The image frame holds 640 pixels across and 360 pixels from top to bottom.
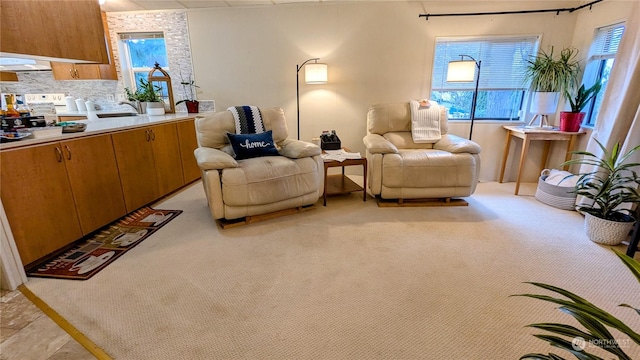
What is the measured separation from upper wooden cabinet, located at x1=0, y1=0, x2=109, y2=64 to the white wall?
1448 mm

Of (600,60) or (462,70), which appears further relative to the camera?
(462,70)

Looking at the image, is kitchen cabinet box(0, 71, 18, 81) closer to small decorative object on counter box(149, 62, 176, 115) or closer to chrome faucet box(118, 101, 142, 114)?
chrome faucet box(118, 101, 142, 114)

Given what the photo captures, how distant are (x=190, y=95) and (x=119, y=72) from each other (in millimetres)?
1024

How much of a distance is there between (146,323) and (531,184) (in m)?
4.22

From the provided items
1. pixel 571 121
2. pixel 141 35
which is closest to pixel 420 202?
pixel 571 121

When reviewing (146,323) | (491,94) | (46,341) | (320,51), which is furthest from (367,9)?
(46,341)

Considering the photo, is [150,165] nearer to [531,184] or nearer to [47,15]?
[47,15]

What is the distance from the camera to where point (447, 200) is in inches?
118

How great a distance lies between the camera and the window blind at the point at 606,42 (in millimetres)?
2875

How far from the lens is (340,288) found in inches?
69.5

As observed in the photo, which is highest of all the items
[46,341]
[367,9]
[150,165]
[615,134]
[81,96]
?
[367,9]

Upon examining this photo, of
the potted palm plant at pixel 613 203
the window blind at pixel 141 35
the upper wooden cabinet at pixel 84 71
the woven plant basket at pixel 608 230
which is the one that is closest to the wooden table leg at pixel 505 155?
the potted palm plant at pixel 613 203

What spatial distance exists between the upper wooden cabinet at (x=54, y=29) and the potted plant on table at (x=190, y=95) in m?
1.28

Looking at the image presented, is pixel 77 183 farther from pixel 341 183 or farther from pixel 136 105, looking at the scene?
pixel 341 183
